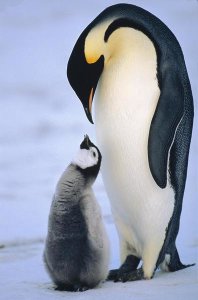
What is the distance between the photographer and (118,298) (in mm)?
1660

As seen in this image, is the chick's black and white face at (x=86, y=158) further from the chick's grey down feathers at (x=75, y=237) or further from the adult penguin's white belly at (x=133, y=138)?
the adult penguin's white belly at (x=133, y=138)

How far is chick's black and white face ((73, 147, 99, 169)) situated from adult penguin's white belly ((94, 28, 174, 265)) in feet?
0.63

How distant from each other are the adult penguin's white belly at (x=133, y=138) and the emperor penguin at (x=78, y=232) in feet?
0.62

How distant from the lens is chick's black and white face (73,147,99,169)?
1773 mm

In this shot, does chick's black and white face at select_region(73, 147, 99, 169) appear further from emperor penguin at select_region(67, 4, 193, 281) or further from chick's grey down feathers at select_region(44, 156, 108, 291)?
emperor penguin at select_region(67, 4, 193, 281)

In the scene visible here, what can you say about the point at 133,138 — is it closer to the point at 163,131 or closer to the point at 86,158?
the point at 163,131

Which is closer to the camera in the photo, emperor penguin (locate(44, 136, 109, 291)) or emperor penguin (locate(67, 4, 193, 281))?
emperor penguin (locate(44, 136, 109, 291))

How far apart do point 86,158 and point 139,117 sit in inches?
10.1

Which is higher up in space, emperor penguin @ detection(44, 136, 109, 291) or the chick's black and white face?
the chick's black and white face

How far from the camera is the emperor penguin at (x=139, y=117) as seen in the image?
6.30 ft

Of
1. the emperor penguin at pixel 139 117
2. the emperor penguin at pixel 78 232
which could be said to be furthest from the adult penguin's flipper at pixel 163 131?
the emperor penguin at pixel 78 232

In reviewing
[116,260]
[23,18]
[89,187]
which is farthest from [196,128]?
[23,18]

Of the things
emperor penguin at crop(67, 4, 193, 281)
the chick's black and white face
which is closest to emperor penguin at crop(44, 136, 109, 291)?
the chick's black and white face

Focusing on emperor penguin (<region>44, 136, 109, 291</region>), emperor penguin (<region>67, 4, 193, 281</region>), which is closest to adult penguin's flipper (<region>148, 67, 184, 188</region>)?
emperor penguin (<region>67, 4, 193, 281</region>)
